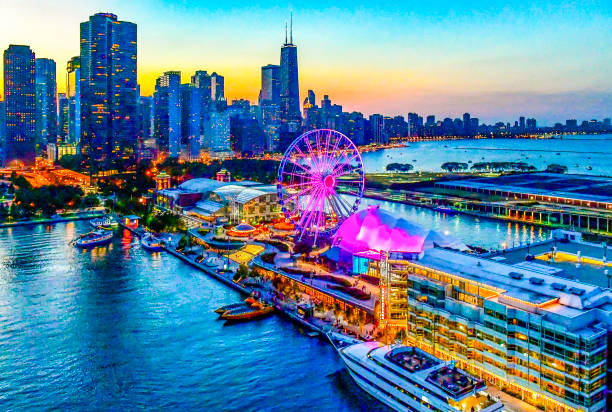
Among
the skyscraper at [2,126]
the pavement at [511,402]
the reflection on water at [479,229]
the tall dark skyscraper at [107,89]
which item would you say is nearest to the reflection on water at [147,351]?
the pavement at [511,402]

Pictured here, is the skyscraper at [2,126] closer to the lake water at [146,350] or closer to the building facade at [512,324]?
the lake water at [146,350]

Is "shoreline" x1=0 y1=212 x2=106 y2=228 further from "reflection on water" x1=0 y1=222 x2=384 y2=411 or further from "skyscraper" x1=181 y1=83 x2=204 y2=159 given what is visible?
"skyscraper" x1=181 y1=83 x2=204 y2=159

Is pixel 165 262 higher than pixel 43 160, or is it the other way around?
pixel 43 160

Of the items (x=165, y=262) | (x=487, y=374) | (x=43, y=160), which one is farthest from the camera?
(x=43, y=160)

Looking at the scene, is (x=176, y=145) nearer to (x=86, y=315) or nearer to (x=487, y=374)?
(x=86, y=315)

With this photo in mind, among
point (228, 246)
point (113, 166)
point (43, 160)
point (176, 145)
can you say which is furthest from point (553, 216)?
point (43, 160)

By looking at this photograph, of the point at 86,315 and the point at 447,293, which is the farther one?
the point at 86,315
